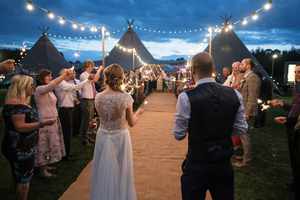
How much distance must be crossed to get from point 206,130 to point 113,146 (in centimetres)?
182

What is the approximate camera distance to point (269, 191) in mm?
5977

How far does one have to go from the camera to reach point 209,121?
3094 millimetres

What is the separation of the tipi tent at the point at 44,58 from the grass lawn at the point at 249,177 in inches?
666

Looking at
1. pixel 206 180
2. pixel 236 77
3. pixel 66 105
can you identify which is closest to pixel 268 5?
pixel 236 77

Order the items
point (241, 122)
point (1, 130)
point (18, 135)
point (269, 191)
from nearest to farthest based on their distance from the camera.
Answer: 1. point (241, 122)
2. point (18, 135)
3. point (269, 191)
4. point (1, 130)

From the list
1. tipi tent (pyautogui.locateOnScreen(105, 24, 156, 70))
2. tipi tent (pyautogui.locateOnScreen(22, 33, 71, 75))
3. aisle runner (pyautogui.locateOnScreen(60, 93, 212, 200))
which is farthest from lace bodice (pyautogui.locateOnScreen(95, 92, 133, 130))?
tipi tent (pyautogui.locateOnScreen(22, 33, 71, 75))

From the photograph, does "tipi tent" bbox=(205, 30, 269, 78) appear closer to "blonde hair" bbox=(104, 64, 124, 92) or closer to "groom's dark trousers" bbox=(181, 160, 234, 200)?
"blonde hair" bbox=(104, 64, 124, 92)

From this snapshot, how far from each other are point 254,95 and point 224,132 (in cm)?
449

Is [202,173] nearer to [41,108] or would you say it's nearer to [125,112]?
[125,112]

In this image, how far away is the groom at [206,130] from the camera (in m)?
3.10

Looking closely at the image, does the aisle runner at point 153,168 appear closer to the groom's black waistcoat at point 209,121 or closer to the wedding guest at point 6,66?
the wedding guest at point 6,66

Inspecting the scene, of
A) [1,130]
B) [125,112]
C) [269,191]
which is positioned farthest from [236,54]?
[125,112]

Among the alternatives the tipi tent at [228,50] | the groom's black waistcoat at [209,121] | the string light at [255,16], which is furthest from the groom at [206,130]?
the tipi tent at [228,50]

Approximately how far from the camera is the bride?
4.56 metres
